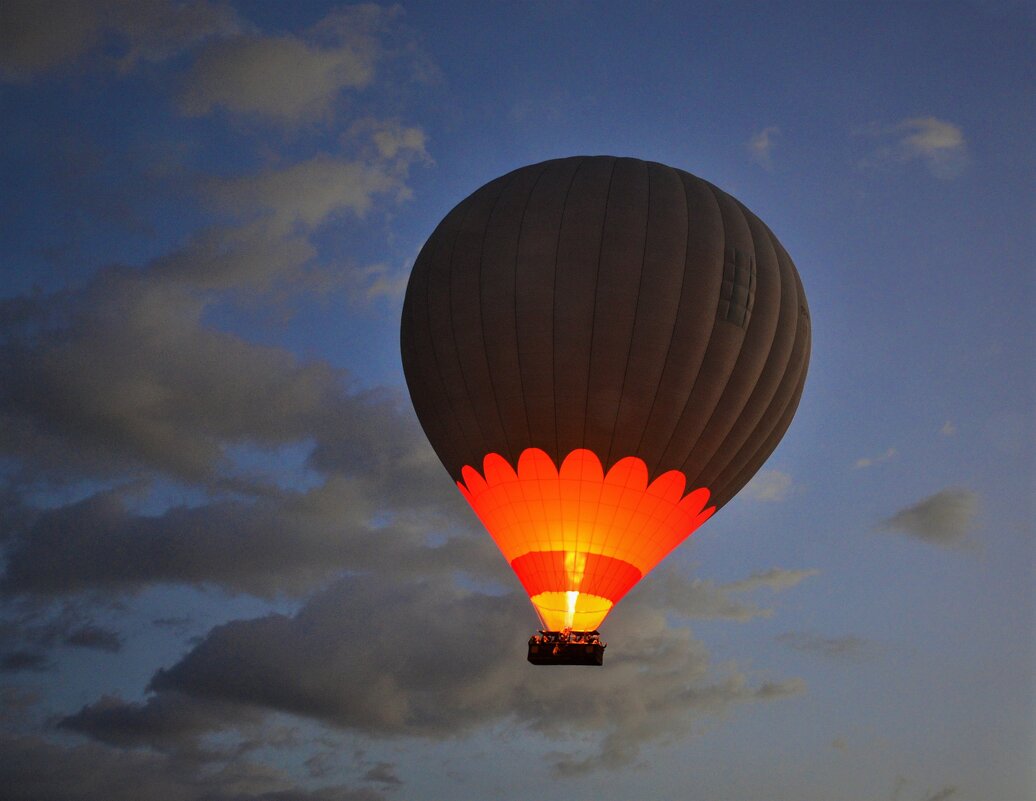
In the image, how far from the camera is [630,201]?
31016 mm

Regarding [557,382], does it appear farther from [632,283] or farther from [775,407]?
[775,407]

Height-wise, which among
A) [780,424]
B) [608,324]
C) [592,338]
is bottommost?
[780,424]

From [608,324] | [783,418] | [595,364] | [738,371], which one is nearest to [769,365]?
[738,371]

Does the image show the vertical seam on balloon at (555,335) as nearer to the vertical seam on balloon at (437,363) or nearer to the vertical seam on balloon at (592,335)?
the vertical seam on balloon at (592,335)

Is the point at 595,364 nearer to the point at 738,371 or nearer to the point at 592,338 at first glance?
the point at 592,338

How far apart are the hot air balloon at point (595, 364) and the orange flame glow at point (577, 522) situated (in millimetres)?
33

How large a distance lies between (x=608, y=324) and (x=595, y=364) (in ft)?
2.85

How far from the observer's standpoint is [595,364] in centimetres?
3017

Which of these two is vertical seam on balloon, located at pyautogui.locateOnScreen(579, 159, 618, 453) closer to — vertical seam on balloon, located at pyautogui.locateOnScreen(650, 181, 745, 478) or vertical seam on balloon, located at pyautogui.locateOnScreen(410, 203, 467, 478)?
vertical seam on balloon, located at pyautogui.locateOnScreen(650, 181, 745, 478)

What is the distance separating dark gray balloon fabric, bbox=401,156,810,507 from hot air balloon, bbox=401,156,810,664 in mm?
34

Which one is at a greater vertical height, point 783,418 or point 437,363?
point 437,363

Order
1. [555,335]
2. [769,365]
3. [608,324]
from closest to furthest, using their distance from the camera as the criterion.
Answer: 1. [608,324]
2. [555,335]
3. [769,365]

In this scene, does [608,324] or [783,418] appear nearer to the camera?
[608,324]

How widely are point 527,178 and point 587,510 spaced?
Answer: 7448 millimetres
